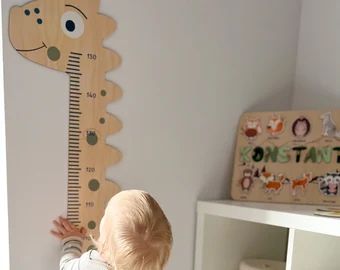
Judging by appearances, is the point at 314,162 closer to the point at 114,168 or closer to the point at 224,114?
the point at 224,114

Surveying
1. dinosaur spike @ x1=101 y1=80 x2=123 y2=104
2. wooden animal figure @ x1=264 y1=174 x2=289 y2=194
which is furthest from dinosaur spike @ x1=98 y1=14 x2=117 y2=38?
wooden animal figure @ x1=264 y1=174 x2=289 y2=194

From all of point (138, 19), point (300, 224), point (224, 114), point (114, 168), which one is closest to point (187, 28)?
point (138, 19)

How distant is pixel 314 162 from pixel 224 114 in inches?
10.4

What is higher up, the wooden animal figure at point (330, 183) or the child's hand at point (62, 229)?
the wooden animal figure at point (330, 183)

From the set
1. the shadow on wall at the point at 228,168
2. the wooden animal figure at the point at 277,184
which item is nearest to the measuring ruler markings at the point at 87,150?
the shadow on wall at the point at 228,168

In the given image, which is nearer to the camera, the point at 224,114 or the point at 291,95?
the point at 224,114

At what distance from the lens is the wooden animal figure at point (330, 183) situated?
3.29 ft

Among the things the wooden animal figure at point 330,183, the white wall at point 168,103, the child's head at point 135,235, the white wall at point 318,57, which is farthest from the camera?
the white wall at point 318,57

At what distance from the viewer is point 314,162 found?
3.39 feet

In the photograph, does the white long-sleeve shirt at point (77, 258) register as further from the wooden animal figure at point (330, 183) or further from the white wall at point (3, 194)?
the wooden animal figure at point (330, 183)

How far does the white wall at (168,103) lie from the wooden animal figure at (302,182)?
0.59 feet

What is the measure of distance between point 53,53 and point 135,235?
0.39 meters

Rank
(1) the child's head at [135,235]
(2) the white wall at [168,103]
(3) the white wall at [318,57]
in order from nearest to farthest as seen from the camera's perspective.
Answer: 1. (1) the child's head at [135,235]
2. (2) the white wall at [168,103]
3. (3) the white wall at [318,57]

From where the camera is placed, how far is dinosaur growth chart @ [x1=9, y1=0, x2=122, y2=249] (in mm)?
777
